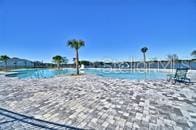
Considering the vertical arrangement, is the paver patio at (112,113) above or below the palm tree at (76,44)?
below

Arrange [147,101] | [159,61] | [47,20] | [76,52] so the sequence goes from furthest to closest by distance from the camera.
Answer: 1. [159,61]
2. [76,52]
3. [47,20]
4. [147,101]

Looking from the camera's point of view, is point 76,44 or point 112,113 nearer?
point 112,113

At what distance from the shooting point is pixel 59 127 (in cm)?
289

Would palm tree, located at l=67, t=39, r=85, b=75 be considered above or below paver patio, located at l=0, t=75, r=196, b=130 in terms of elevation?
above

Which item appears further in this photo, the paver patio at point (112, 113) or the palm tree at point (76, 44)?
the palm tree at point (76, 44)

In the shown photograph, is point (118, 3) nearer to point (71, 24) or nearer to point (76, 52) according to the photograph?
→ point (71, 24)

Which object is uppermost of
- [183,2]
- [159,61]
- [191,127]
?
[183,2]

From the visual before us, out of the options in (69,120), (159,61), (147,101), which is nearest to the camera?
(69,120)

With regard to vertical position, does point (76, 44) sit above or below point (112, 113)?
above

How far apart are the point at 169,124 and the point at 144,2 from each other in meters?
8.91

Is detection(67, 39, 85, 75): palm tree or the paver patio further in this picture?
detection(67, 39, 85, 75): palm tree

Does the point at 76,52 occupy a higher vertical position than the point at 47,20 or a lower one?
lower

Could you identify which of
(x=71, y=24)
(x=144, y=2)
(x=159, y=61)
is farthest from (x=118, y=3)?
(x=159, y=61)

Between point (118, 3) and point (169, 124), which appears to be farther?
point (118, 3)
